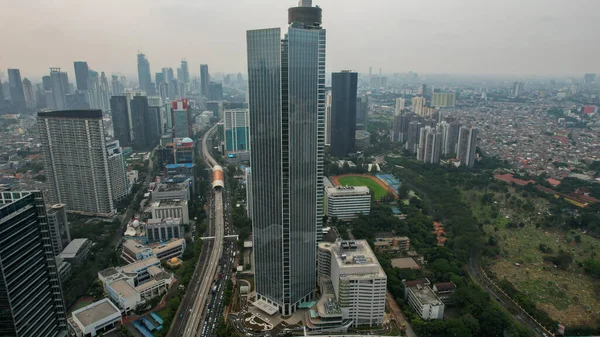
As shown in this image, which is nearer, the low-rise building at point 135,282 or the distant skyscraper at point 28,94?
the low-rise building at point 135,282

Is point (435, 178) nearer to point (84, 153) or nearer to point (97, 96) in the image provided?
point (84, 153)

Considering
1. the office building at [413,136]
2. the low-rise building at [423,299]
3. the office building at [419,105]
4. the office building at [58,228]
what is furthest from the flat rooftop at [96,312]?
the office building at [419,105]

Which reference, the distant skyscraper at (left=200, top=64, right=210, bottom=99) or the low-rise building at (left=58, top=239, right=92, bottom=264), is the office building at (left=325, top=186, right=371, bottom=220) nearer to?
the low-rise building at (left=58, top=239, right=92, bottom=264)

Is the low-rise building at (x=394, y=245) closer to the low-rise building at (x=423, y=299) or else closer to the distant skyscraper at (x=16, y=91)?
the low-rise building at (x=423, y=299)

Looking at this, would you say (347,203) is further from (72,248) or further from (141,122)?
(141,122)

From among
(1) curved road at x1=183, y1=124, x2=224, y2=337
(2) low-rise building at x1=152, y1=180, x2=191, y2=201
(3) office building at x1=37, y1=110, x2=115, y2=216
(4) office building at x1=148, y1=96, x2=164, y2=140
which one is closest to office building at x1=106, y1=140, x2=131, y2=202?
(3) office building at x1=37, y1=110, x2=115, y2=216

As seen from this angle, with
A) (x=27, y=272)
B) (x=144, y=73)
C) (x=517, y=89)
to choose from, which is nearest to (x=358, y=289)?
(x=27, y=272)

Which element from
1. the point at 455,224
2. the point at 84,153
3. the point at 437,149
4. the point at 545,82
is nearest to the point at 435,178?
the point at 437,149

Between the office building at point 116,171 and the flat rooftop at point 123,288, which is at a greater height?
the office building at point 116,171
